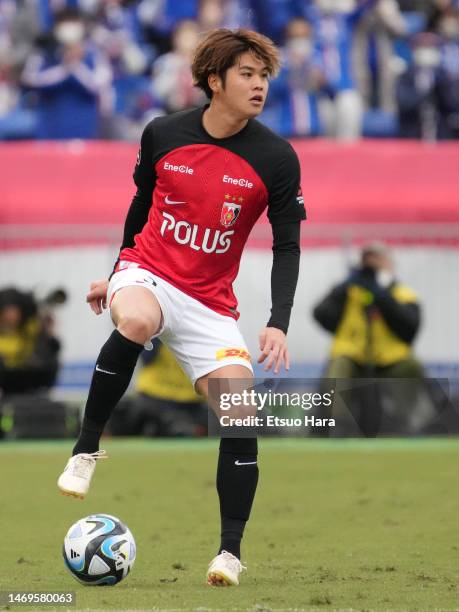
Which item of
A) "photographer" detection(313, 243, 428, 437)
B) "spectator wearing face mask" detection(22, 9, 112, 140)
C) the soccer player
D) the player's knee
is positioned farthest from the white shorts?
"spectator wearing face mask" detection(22, 9, 112, 140)

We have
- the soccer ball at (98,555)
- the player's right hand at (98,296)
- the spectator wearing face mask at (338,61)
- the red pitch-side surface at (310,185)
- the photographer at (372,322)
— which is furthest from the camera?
the spectator wearing face mask at (338,61)

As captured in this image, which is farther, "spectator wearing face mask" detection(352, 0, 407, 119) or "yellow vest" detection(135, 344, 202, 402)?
"spectator wearing face mask" detection(352, 0, 407, 119)

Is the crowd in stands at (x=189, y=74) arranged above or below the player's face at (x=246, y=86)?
below

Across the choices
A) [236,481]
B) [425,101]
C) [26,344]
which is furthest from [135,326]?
[425,101]

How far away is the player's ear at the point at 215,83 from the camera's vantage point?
6.32m

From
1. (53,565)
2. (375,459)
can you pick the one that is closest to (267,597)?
(53,565)

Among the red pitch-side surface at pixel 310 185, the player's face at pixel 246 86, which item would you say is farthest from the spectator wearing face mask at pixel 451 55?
the player's face at pixel 246 86

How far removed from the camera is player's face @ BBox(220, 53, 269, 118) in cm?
623

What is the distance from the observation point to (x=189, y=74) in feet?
60.2

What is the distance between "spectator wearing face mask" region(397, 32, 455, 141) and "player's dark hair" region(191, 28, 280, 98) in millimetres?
13391

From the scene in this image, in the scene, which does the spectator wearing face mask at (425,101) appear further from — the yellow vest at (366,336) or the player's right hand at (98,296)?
the player's right hand at (98,296)

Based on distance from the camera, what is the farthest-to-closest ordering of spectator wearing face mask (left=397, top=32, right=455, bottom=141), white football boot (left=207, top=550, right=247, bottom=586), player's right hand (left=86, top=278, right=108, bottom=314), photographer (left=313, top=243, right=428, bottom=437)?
spectator wearing face mask (left=397, top=32, right=455, bottom=141) → photographer (left=313, top=243, right=428, bottom=437) → player's right hand (left=86, top=278, right=108, bottom=314) → white football boot (left=207, top=550, right=247, bottom=586)

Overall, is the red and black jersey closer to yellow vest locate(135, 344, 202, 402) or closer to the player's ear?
the player's ear

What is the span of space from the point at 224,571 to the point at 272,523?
280 cm
